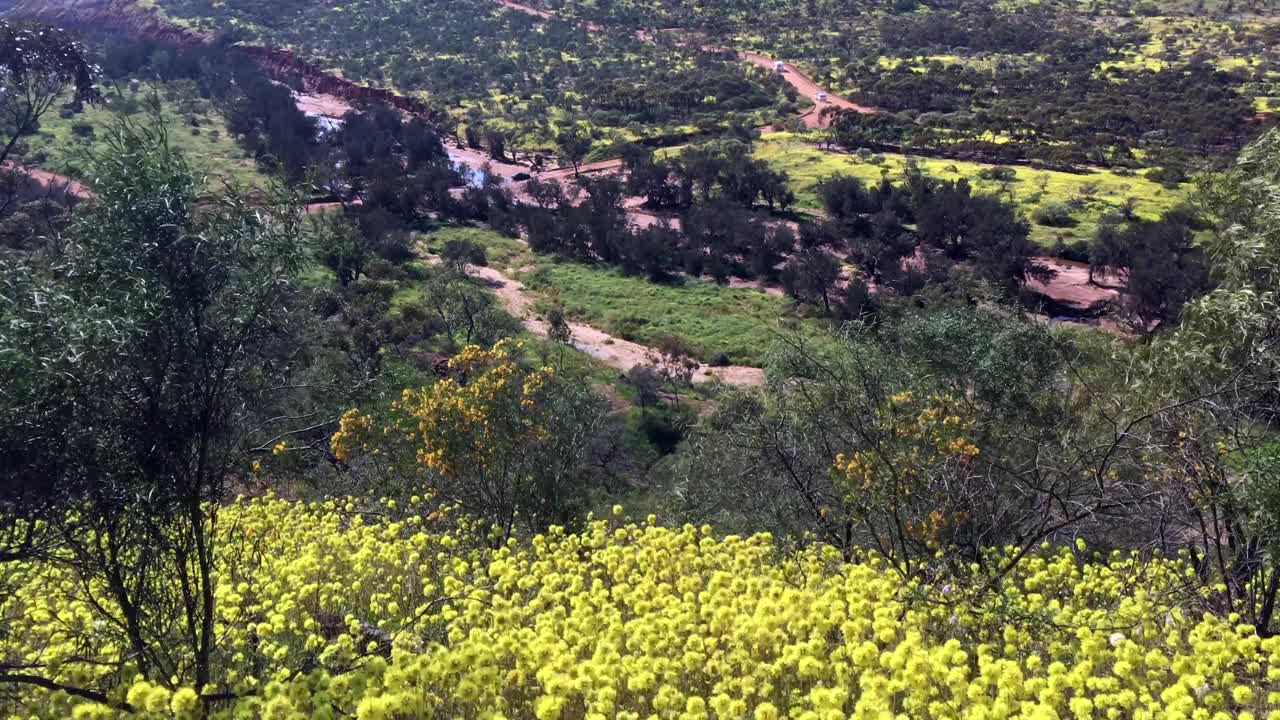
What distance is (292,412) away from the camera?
1923 centimetres

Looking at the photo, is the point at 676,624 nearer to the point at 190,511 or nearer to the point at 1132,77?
the point at 190,511

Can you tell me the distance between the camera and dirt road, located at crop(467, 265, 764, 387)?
34125 millimetres

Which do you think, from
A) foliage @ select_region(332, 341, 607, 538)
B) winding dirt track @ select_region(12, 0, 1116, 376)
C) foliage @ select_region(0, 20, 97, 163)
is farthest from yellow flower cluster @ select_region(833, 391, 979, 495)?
winding dirt track @ select_region(12, 0, 1116, 376)

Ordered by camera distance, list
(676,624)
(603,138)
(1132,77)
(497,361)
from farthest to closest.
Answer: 1. (1132,77)
2. (603,138)
3. (497,361)
4. (676,624)

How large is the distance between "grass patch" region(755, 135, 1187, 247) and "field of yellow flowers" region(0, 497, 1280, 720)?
45.0 m

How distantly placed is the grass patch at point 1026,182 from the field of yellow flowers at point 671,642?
45048mm

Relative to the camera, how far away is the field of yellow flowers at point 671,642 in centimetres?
500

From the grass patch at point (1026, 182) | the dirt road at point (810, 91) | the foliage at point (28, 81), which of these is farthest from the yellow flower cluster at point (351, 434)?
the dirt road at point (810, 91)

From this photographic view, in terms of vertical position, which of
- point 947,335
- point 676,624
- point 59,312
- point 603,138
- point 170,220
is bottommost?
point 603,138

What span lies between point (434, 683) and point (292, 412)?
1526 cm

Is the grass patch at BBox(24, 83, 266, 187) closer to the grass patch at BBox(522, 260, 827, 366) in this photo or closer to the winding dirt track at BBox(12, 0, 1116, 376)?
the winding dirt track at BBox(12, 0, 1116, 376)

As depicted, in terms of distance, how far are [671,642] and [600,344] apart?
3179 cm

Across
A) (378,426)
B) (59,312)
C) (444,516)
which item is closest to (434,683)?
(59,312)

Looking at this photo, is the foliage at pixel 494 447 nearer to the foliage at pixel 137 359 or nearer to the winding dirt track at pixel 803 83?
the foliage at pixel 137 359
